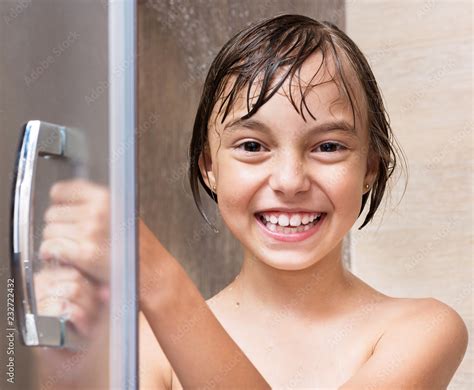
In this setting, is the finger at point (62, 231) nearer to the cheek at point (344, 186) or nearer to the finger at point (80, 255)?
the finger at point (80, 255)

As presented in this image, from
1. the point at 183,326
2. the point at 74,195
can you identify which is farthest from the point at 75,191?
the point at 183,326

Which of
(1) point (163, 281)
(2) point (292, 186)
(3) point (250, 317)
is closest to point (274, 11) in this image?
(2) point (292, 186)

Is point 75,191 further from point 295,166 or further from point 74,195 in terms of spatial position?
point 295,166

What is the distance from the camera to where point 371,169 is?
102 cm

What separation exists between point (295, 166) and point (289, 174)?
0.4 inches

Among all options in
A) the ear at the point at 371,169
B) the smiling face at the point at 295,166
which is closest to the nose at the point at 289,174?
the smiling face at the point at 295,166

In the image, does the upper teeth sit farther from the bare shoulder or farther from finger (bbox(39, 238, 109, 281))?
finger (bbox(39, 238, 109, 281))

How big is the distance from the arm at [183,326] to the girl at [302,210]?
0.03 meters

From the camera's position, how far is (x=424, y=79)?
117 cm

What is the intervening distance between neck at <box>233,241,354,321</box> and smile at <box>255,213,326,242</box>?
6cm

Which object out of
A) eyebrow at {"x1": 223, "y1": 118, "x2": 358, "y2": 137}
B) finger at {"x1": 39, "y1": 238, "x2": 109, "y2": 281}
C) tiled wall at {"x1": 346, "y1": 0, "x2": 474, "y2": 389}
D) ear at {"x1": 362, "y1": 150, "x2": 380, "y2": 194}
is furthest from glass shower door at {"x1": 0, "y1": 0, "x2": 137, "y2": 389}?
tiled wall at {"x1": 346, "y1": 0, "x2": 474, "y2": 389}

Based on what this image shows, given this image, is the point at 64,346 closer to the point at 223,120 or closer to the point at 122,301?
the point at 122,301

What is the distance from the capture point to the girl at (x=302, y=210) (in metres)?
0.93

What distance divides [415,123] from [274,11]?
25cm
